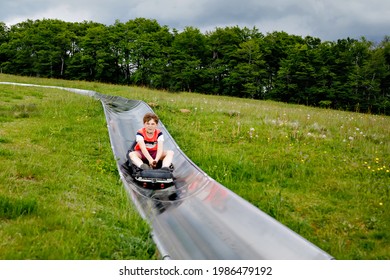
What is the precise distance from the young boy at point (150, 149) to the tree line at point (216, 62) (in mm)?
37192

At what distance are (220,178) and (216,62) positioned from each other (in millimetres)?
42127

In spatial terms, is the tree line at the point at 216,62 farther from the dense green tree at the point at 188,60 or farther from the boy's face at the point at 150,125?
the boy's face at the point at 150,125

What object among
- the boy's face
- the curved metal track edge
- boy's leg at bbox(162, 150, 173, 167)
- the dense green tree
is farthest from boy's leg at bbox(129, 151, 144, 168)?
the dense green tree

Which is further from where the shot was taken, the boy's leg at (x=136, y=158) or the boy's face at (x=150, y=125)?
the boy's face at (x=150, y=125)

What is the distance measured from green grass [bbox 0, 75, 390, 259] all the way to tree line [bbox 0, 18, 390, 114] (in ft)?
112

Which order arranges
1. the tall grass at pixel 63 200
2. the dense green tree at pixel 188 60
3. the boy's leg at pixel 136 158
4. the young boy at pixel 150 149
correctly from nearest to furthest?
the tall grass at pixel 63 200, the boy's leg at pixel 136 158, the young boy at pixel 150 149, the dense green tree at pixel 188 60

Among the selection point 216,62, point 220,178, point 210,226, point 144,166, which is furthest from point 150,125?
point 216,62

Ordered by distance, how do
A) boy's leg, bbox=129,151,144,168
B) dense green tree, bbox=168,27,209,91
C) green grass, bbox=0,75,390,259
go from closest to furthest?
green grass, bbox=0,75,390,259, boy's leg, bbox=129,151,144,168, dense green tree, bbox=168,27,209,91

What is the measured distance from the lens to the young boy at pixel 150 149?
667 cm

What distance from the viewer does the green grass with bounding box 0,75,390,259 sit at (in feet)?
13.6

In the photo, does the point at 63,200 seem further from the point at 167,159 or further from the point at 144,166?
the point at 167,159

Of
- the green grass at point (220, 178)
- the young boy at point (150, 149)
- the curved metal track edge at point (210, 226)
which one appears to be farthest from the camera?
the young boy at point (150, 149)

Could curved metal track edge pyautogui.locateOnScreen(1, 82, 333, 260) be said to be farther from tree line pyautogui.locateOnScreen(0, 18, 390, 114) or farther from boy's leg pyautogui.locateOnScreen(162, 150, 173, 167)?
tree line pyautogui.locateOnScreen(0, 18, 390, 114)

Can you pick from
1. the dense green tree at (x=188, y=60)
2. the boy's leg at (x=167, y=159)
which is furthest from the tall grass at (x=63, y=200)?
the dense green tree at (x=188, y=60)
